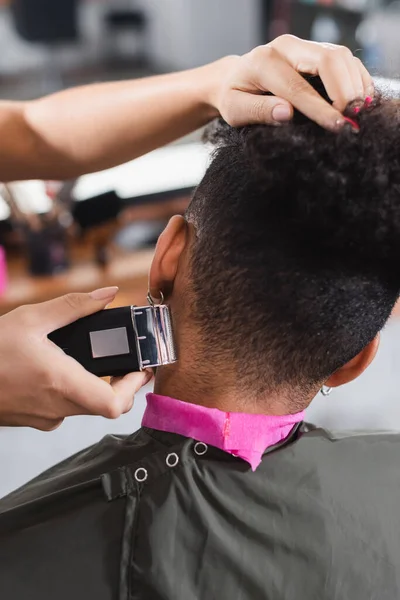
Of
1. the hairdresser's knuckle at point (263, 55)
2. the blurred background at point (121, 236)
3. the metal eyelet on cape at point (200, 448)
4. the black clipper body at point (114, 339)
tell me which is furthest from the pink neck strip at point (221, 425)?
the hairdresser's knuckle at point (263, 55)

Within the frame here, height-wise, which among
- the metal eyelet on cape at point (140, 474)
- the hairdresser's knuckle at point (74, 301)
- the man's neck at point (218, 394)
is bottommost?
the metal eyelet on cape at point (140, 474)

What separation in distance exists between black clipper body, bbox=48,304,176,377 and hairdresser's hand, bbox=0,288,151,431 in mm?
20

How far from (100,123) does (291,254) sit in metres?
0.59

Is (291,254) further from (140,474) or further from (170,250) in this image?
(140,474)

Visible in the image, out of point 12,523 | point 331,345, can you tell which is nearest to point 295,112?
point 331,345

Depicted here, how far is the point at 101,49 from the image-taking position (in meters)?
7.03

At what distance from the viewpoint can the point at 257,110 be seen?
834 millimetres

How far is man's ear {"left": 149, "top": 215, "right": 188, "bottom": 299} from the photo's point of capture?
89cm

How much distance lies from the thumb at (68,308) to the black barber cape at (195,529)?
255 mm

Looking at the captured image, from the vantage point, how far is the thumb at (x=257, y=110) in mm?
788

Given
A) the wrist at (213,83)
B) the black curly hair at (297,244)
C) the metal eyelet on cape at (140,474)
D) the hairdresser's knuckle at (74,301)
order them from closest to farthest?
the black curly hair at (297,244)
the hairdresser's knuckle at (74,301)
the metal eyelet on cape at (140,474)
the wrist at (213,83)

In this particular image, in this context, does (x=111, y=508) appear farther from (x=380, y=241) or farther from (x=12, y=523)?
(x=380, y=241)

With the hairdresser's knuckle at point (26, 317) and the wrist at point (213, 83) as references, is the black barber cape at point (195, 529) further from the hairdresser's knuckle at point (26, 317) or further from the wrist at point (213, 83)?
the wrist at point (213, 83)

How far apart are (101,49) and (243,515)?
682cm
